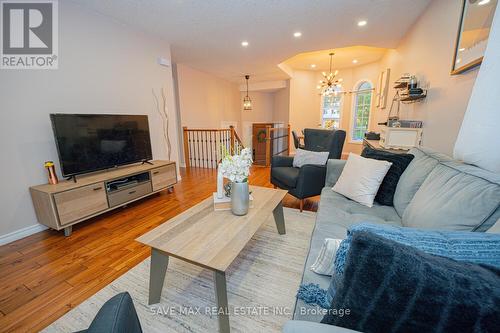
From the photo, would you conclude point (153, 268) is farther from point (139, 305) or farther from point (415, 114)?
point (415, 114)

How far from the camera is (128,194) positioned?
102 inches

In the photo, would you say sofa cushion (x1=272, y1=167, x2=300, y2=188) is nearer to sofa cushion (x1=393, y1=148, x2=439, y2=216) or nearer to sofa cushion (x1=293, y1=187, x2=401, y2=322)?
sofa cushion (x1=293, y1=187, x2=401, y2=322)

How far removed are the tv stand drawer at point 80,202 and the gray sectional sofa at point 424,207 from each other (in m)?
2.32

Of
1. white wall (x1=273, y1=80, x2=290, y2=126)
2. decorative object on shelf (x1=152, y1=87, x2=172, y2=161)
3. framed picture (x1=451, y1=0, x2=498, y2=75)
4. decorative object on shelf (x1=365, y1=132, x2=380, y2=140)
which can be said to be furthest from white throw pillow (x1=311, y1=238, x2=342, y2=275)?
white wall (x1=273, y1=80, x2=290, y2=126)

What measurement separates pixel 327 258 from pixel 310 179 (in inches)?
64.3

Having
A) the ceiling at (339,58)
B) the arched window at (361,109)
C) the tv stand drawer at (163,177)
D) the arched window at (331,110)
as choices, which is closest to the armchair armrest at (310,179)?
the tv stand drawer at (163,177)

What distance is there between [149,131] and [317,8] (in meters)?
2.89

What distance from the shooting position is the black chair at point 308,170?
246cm

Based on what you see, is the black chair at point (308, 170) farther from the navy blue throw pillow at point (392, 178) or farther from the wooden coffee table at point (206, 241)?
the wooden coffee table at point (206, 241)

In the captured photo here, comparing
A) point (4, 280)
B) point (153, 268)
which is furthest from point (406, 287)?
point (4, 280)

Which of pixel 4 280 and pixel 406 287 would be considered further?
pixel 4 280

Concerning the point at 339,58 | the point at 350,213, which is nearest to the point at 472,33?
the point at 350,213

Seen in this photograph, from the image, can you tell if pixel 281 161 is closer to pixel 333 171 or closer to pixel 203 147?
pixel 333 171

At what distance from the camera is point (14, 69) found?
1987mm
